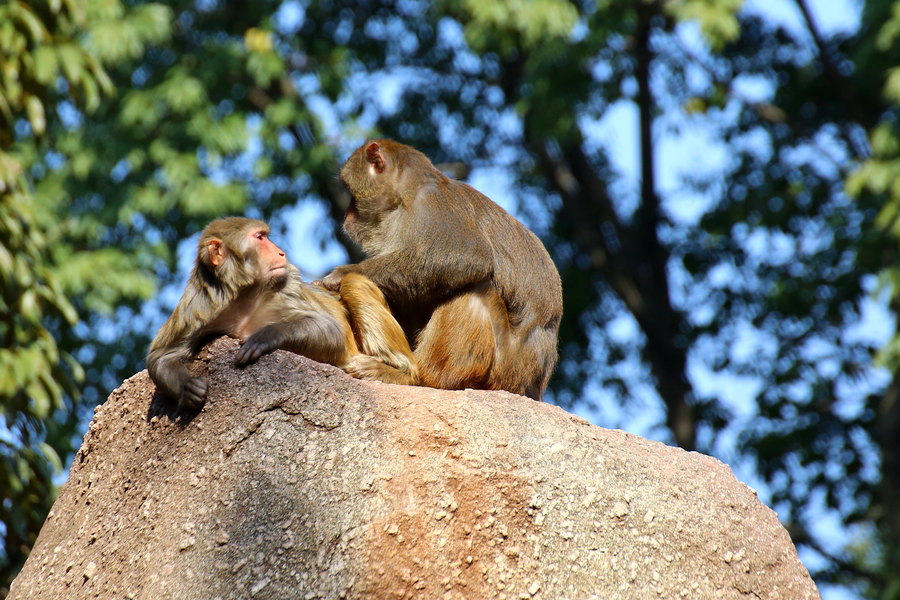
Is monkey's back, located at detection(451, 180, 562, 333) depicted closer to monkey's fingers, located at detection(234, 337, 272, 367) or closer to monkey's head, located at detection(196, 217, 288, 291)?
monkey's head, located at detection(196, 217, 288, 291)

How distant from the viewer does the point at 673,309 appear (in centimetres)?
1515

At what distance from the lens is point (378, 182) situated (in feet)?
19.4

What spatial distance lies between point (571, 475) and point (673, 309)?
36.5 ft

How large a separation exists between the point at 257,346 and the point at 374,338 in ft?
2.89

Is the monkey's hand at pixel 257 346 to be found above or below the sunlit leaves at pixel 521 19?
below

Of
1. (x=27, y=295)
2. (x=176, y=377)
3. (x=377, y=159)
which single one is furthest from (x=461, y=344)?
(x=27, y=295)

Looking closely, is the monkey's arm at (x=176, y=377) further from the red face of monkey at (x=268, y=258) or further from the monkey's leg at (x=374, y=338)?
the monkey's leg at (x=374, y=338)

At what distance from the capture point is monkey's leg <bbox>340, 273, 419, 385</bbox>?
5121 mm

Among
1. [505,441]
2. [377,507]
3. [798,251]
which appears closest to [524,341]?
[505,441]

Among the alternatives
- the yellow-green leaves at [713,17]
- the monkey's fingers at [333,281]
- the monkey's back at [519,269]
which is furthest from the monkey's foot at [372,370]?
the yellow-green leaves at [713,17]

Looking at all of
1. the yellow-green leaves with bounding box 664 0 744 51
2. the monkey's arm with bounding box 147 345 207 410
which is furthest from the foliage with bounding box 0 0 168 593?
the yellow-green leaves with bounding box 664 0 744 51

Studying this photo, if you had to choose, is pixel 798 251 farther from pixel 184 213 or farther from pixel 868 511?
pixel 184 213

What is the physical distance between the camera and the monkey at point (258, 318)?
446 cm

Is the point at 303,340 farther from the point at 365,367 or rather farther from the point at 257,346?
the point at 365,367
